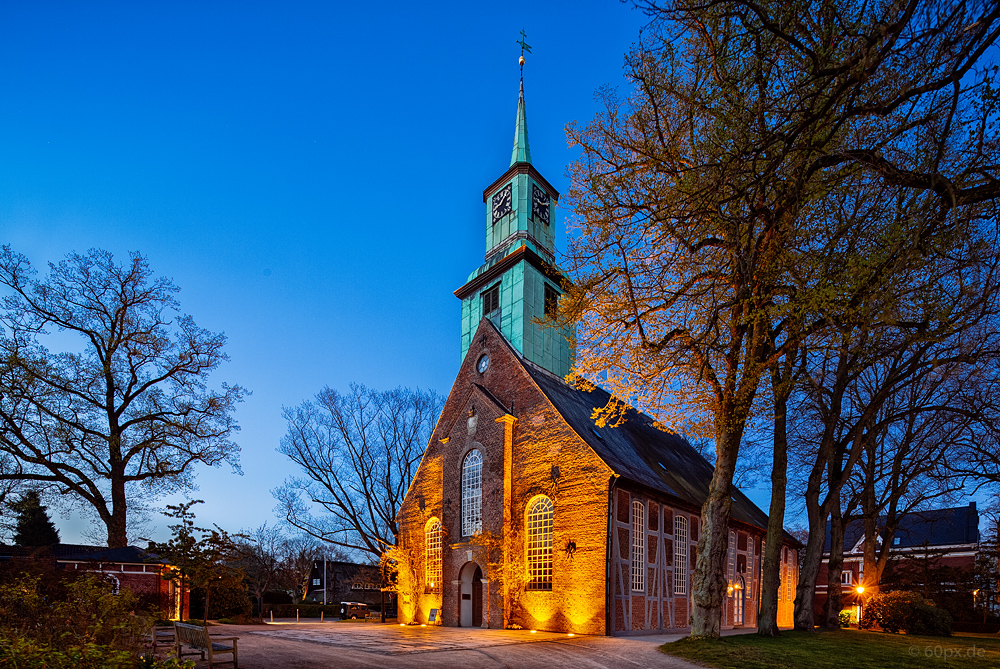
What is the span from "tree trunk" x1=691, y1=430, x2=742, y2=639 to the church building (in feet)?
14.6

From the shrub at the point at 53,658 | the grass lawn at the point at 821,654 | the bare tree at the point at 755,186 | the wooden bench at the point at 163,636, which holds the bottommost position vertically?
the wooden bench at the point at 163,636

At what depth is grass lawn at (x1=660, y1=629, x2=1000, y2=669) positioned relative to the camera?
1116cm

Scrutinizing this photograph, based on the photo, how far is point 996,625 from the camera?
Answer: 30688 millimetres

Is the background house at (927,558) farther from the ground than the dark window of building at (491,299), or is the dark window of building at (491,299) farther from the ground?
the dark window of building at (491,299)

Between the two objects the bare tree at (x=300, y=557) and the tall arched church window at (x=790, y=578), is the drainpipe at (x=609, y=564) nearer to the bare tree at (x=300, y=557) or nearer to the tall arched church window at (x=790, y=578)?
the tall arched church window at (x=790, y=578)

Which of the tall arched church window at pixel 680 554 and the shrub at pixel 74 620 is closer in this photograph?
the shrub at pixel 74 620

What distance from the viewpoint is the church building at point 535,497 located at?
19.2 meters

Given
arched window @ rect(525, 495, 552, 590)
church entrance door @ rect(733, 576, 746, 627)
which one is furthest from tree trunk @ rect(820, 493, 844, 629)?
arched window @ rect(525, 495, 552, 590)

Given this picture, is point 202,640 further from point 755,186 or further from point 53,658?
point 755,186

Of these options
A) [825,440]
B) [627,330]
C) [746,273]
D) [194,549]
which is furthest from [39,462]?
[825,440]

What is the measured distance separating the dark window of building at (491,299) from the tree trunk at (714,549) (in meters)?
14.9

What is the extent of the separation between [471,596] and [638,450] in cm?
880

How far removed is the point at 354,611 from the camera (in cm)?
3384

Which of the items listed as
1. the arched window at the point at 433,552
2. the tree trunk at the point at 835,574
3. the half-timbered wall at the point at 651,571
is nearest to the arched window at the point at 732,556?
the half-timbered wall at the point at 651,571
